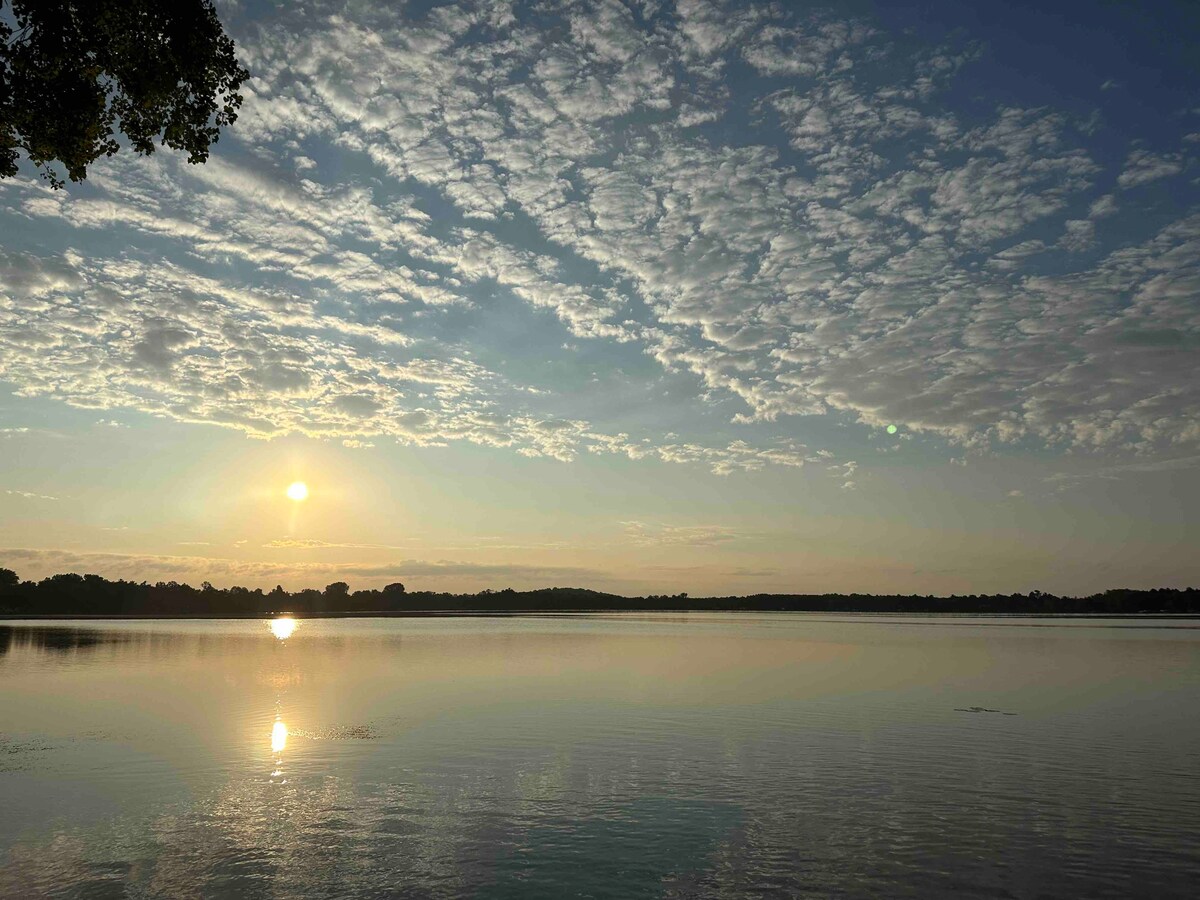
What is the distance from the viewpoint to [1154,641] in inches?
4277

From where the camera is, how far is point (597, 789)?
25062mm

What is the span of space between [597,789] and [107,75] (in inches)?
945

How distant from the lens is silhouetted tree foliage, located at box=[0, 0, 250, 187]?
21453 millimetres

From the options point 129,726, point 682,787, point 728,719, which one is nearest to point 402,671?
point 129,726

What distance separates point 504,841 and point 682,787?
7351 mm

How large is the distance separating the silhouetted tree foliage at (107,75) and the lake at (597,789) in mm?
17481

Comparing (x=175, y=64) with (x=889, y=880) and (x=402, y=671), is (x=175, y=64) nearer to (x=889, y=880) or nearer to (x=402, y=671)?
(x=889, y=880)

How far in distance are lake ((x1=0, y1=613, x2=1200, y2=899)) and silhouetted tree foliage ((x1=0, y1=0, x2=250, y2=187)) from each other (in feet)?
57.4

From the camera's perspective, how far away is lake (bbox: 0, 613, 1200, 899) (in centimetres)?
1748

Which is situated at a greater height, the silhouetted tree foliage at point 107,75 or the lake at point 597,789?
the silhouetted tree foliage at point 107,75

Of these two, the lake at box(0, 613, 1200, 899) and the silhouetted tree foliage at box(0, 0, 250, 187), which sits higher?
the silhouetted tree foliage at box(0, 0, 250, 187)

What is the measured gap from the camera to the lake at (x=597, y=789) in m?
17.5

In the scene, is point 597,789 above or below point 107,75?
below

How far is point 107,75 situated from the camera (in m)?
22.9
